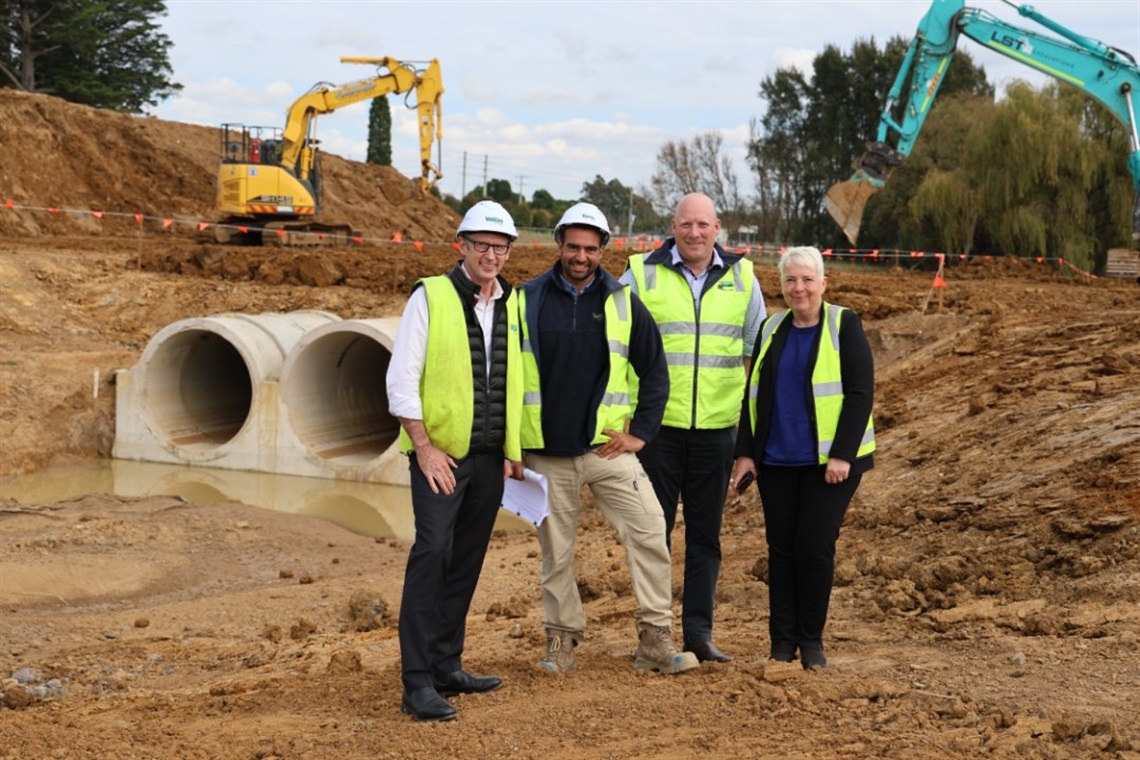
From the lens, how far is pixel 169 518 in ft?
35.0

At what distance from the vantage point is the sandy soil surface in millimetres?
4109

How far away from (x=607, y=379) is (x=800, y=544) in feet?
3.25

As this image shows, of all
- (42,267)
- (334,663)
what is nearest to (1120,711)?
(334,663)

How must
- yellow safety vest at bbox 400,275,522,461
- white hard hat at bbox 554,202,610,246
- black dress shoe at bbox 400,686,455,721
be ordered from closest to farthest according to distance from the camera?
1. black dress shoe at bbox 400,686,455,721
2. yellow safety vest at bbox 400,275,522,461
3. white hard hat at bbox 554,202,610,246

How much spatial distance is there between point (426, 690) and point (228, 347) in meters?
13.8

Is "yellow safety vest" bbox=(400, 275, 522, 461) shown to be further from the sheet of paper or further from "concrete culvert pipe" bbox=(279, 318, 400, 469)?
"concrete culvert pipe" bbox=(279, 318, 400, 469)

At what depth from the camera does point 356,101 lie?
76.3 feet

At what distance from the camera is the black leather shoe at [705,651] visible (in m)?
5.02

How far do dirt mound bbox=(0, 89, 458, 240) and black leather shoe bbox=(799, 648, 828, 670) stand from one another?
22.2 meters

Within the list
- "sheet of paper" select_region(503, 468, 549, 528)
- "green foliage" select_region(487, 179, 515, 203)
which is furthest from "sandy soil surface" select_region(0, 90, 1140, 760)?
"green foliage" select_region(487, 179, 515, 203)

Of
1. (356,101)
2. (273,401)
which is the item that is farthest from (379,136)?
(273,401)

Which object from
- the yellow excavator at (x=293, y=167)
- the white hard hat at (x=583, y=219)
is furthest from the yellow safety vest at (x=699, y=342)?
the yellow excavator at (x=293, y=167)

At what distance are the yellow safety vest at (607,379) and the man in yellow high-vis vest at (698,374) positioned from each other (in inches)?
12.9

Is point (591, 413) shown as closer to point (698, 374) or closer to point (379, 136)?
point (698, 374)
